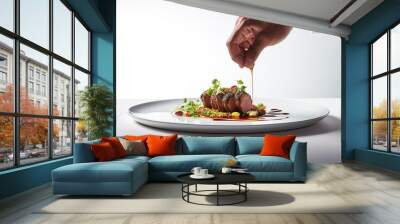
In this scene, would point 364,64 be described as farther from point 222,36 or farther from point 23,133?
point 23,133

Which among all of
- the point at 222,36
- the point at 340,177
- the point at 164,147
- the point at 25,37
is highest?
the point at 222,36

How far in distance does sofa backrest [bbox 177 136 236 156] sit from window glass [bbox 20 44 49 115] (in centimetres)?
227

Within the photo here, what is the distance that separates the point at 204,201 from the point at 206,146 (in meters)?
2.26

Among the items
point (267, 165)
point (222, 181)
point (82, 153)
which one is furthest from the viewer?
point (267, 165)

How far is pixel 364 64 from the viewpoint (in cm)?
934

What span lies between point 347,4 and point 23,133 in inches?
232

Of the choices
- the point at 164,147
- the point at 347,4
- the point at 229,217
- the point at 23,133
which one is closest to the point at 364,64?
the point at 347,4

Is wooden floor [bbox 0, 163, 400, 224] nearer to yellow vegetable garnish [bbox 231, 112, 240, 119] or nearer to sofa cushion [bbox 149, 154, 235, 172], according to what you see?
sofa cushion [bbox 149, 154, 235, 172]

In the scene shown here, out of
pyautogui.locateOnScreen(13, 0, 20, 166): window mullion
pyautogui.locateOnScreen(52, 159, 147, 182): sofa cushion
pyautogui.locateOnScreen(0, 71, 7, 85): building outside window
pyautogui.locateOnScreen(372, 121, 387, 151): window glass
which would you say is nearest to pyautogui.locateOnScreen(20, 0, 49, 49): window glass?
pyautogui.locateOnScreen(13, 0, 20, 166): window mullion

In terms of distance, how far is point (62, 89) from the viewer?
6922mm

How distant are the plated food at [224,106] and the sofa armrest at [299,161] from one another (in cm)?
229

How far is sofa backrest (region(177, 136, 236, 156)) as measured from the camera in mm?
6840

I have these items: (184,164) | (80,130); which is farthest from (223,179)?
(80,130)

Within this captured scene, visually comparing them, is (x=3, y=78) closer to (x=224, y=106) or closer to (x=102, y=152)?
(x=102, y=152)
